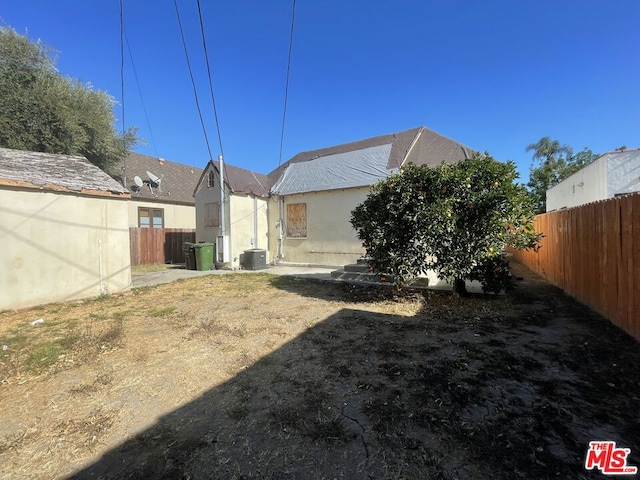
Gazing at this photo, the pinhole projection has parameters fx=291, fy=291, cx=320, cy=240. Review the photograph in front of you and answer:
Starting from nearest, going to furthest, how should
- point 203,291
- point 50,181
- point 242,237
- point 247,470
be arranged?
point 247,470, point 50,181, point 203,291, point 242,237

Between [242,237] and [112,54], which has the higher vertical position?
[112,54]

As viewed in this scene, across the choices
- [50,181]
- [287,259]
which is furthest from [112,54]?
[287,259]

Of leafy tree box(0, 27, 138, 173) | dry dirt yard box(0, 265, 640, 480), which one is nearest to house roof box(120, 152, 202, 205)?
leafy tree box(0, 27, 138, 173)

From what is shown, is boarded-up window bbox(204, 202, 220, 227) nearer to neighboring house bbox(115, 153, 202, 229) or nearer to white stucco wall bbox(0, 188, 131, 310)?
neighboring house bbox(115, 153, 202, 229)

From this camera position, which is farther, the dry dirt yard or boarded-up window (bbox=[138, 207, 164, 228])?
boarded-up window (bbox=[138, 207, 164, 228])

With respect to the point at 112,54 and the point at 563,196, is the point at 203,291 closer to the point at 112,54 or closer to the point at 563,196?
the point at 112,54

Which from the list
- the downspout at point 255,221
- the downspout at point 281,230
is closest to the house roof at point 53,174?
the downspout at point 255,221

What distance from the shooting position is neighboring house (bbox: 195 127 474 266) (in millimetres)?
12367

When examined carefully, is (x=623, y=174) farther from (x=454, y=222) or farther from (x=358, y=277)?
(x=358, y=277)

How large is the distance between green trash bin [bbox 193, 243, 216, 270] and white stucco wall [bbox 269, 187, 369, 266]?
3.14m

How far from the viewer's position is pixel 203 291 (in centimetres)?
834

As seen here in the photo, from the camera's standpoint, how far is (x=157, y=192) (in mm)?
19719

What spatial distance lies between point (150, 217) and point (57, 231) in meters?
12.6

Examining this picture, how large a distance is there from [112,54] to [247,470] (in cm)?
1214
